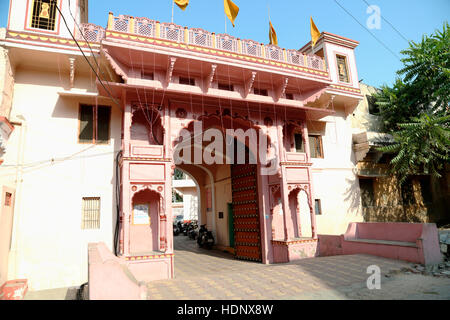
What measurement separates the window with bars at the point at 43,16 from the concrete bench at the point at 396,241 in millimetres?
12264

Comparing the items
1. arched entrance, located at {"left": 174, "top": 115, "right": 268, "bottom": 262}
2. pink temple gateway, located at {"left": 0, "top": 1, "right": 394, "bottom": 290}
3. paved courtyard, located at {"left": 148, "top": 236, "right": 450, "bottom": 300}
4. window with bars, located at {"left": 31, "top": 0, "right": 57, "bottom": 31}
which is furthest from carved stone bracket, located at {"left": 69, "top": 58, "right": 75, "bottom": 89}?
paved courtyard, located at {"left": 148, "top": 236, "right": 450, "bottom": 300}

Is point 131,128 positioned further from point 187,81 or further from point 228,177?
point 228,177

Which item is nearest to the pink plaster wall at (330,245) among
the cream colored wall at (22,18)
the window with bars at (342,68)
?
the window with bars at (342,68)

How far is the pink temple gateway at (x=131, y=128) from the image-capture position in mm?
8211

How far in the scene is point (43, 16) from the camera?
8898 mm

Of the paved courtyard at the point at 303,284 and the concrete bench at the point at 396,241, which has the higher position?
the concrete bench at the point at 396,241

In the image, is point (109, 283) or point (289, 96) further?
point (289, 96)

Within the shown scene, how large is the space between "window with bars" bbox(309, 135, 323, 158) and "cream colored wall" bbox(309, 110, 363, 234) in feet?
0.66

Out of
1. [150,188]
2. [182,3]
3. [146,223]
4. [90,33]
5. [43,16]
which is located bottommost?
[146,223]

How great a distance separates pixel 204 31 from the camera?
30.9 feet

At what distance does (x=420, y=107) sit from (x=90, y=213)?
50.8 feet

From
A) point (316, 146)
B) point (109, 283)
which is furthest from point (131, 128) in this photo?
point (316, 146)

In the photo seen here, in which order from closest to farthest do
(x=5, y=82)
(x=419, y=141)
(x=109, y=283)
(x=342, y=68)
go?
1. (x=109, y=283)
2. (x=5, y=82)
3. (x=419, y=141)
4. (x=342, y=68)

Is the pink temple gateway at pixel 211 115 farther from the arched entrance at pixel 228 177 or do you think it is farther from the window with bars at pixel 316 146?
the window with bars at pixel 316 146
